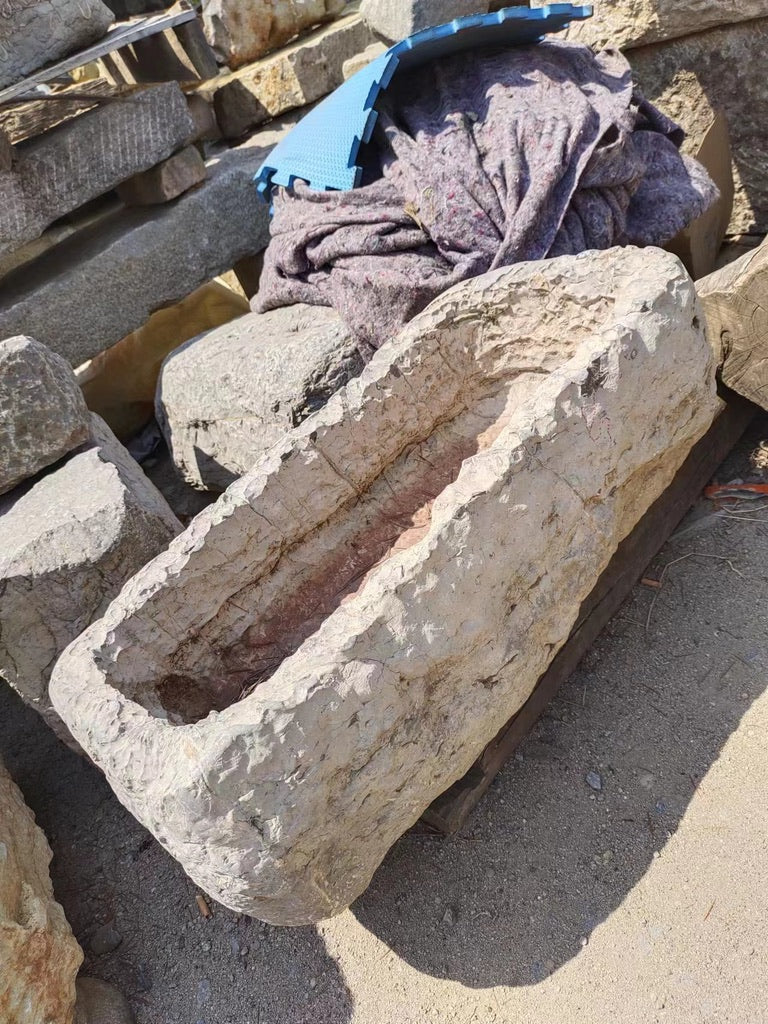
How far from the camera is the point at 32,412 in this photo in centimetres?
253

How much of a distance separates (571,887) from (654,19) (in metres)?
3.32

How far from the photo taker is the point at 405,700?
171 centimetres

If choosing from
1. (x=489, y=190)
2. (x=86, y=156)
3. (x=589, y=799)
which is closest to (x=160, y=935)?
(x=589, y=799)

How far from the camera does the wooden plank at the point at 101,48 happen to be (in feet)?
9.77

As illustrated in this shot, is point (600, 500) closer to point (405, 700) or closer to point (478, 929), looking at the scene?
point (405, 700)

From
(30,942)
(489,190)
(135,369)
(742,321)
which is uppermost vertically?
(489,190)

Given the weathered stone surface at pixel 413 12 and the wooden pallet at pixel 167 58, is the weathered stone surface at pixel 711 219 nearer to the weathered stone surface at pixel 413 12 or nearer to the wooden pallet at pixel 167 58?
the weathered stone surface at pixel 413 12

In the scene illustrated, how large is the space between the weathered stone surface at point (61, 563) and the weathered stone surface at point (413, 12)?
114 inches

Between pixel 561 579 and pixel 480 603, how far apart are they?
304 mm

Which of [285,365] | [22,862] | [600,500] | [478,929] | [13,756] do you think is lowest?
[478,929]

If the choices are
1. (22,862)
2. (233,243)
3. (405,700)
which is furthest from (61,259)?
(405,700)

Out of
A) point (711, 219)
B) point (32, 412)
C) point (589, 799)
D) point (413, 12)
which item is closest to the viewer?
point (589, 799)

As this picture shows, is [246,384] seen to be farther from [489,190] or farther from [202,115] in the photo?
[202,115]

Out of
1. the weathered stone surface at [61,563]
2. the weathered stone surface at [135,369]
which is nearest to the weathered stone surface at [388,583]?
the weathered stone surface at [61,563]
